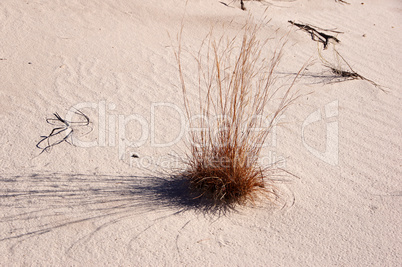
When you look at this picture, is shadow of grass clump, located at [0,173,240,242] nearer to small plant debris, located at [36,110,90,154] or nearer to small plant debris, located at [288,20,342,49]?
small plant debris, located at [36,110,90,154]

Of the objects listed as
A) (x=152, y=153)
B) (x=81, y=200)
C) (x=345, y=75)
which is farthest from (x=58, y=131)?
(x=345, y=75)

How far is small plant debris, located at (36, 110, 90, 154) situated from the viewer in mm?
3428

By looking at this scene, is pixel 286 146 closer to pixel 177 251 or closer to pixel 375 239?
pixel 375 239

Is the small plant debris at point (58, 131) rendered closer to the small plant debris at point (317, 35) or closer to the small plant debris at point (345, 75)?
the small plant debris at point (345, 75)

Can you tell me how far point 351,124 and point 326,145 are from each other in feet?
1.70

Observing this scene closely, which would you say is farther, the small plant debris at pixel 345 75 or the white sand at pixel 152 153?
the small plant debris at pixel 345 75

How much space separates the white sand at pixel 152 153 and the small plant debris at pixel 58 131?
0.22 ft

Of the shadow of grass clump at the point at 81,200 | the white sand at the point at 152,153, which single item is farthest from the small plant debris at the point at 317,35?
the shadow of grass clump at the point at 81,200

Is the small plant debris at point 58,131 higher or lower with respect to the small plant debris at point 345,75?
lower

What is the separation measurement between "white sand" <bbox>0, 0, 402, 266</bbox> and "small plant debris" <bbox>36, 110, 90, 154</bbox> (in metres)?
0.07

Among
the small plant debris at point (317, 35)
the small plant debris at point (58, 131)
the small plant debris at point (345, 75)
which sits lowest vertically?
the small plant debris at point (58, 131)

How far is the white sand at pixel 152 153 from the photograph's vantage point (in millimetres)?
2537

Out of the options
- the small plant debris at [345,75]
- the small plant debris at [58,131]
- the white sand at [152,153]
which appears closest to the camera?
the white sand at [152,153]

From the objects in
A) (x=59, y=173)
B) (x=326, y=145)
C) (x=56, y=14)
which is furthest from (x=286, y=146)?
(x=56, y=14)
